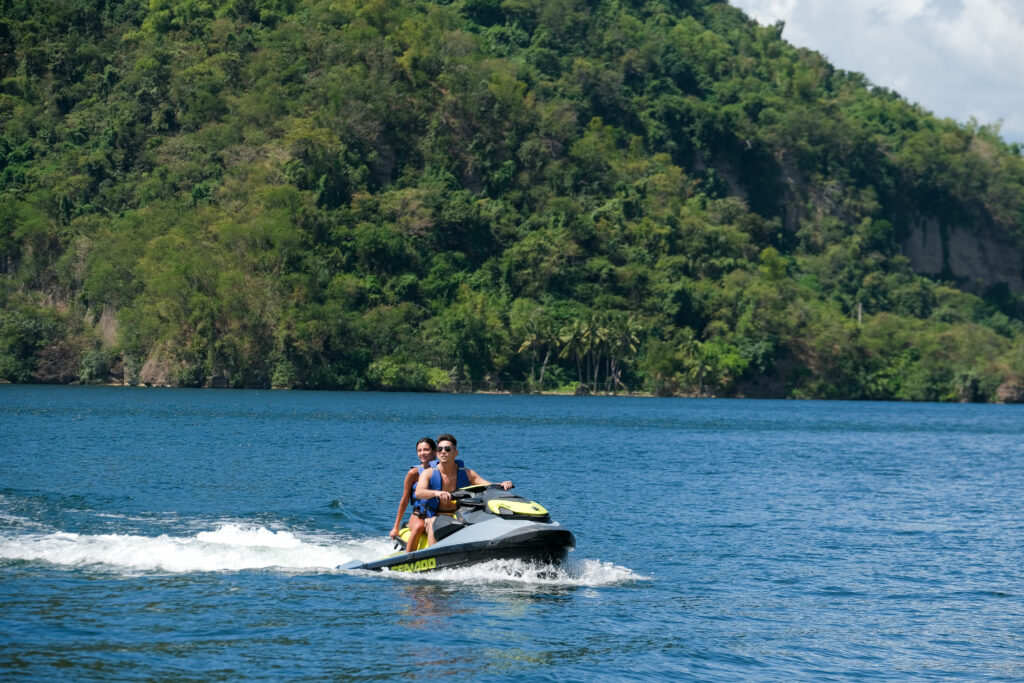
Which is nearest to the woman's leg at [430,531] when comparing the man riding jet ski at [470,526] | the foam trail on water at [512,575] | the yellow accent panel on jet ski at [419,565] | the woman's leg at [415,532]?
the man riding jet ski at [470,526]

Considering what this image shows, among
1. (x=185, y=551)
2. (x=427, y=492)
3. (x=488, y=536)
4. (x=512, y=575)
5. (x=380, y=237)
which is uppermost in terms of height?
(x=380, y=237)

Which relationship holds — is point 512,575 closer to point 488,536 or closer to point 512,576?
point 512,576

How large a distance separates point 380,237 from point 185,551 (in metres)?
123

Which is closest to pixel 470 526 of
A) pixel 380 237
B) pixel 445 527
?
pixel 445 527

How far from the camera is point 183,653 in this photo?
1742cm

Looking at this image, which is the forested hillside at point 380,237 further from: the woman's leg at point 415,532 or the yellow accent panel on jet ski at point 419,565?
the yellow accent panel on jet ski at point 419,565

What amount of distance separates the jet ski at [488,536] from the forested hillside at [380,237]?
330 feet

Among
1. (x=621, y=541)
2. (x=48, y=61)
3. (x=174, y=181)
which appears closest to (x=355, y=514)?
(x=621, y=541)

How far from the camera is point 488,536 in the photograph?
22.1 metres

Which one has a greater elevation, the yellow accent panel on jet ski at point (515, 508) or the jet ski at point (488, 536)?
the yellow accent panel on jet ski at point (515, 508)

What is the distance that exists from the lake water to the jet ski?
0.35 meters

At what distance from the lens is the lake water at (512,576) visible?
18125 millimetres

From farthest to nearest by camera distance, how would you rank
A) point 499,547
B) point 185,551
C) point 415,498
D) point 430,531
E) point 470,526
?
point 185,551, point 415,498, point 430,531, point 470,526, point 499,547

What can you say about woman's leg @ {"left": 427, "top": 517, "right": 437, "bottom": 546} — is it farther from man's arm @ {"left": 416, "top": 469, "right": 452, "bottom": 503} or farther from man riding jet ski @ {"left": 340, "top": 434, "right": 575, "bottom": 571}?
man's arm @ {"left": 416, "top": 469, "right": 452, "bottom": 503}
